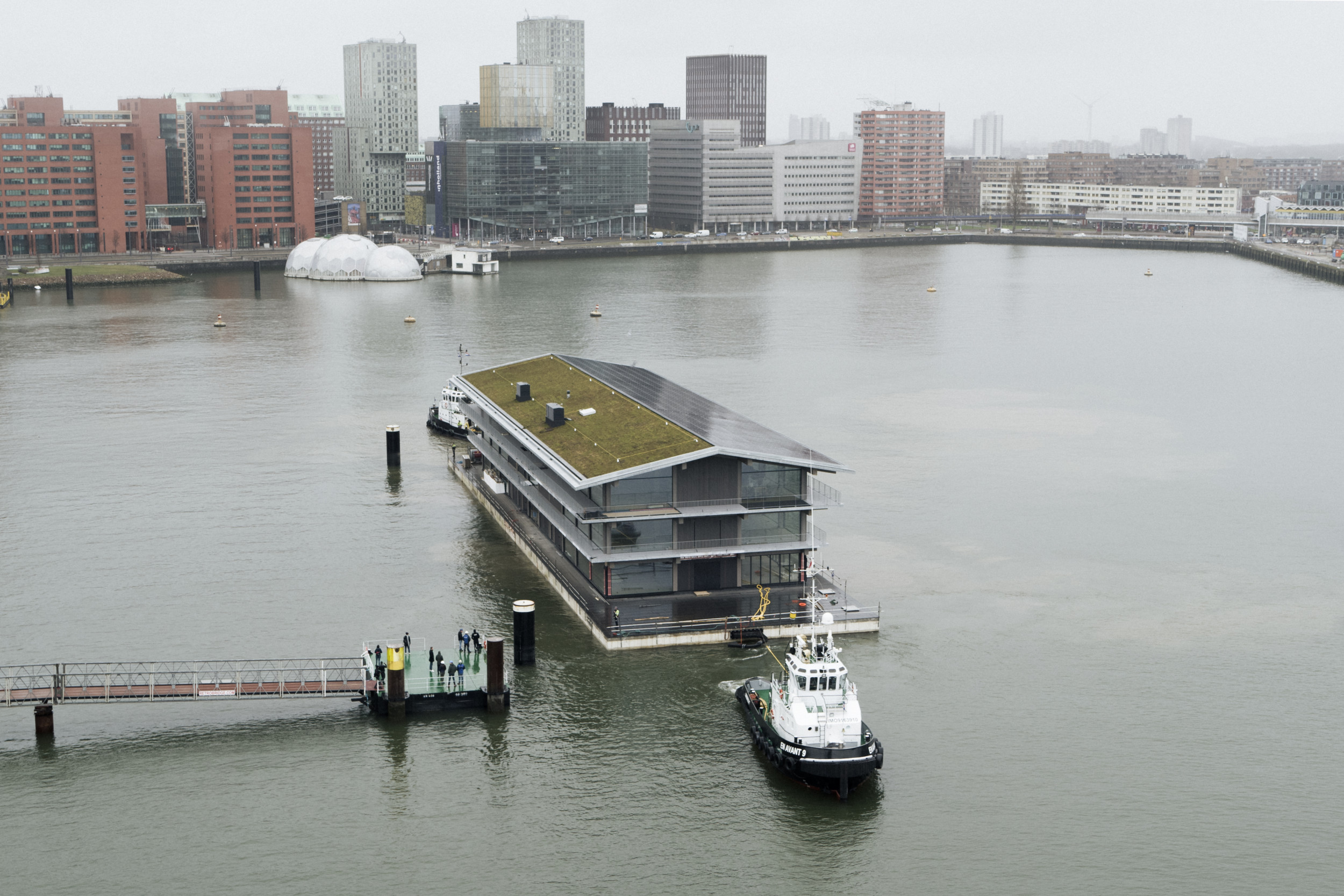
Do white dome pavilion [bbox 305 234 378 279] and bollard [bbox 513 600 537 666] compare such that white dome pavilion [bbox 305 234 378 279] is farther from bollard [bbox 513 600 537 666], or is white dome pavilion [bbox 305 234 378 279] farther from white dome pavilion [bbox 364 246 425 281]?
bollard [bbox 513 600 537 666]

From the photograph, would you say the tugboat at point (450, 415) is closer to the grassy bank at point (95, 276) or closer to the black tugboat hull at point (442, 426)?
the black tugboat hull at point (442, 426)

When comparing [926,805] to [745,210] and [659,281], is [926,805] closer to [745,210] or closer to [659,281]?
[659,281]

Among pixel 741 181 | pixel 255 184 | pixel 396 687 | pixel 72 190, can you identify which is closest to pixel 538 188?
pixel 741 181

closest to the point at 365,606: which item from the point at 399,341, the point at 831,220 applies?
the point at 399,341

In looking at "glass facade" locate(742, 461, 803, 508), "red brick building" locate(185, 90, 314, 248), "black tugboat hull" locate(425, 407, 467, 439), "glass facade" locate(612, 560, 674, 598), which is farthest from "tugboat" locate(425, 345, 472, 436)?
"red brick building" locate(185, 90, 314, 248)

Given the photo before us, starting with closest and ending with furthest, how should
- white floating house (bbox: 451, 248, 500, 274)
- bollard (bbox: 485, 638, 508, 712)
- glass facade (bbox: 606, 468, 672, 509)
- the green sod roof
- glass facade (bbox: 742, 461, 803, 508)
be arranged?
bollard (bbox: 485, 638, 508, 712) → glass facade (bbox: 606, 468, 672, 509) → glass facade (bbox: 742, 461, 803, 508) → the green sod roof → white floating house (bbox: 451, 248, 500, 274)
